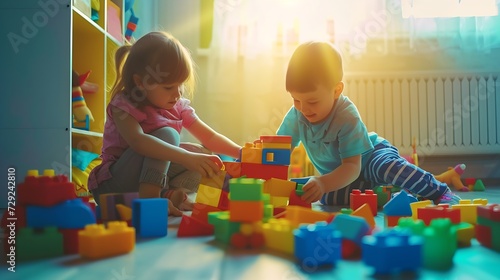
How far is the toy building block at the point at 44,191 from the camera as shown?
770 millimetres

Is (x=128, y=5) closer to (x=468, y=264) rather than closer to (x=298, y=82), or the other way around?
(x=298, y=82)

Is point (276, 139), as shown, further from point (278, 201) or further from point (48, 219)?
point (48, 219)

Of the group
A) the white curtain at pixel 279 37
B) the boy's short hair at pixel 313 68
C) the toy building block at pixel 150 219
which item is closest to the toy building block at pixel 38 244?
the toy building block at pixel 150 219

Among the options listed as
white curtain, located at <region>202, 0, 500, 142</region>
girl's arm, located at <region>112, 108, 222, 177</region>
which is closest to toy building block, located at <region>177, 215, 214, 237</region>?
girl's arm, located at <region>112, 108, 222, 177</region>

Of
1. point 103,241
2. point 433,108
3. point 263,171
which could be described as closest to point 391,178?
point 263,171

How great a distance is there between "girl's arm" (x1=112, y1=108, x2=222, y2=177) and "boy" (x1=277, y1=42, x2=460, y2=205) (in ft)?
0.81

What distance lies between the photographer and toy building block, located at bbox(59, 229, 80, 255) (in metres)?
0.77

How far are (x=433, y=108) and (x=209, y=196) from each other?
199cm

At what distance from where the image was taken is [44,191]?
0.77 meters

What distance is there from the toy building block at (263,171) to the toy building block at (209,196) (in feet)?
0.31

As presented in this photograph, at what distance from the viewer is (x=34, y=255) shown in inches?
29.4

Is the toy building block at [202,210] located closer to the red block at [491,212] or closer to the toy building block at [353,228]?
the toy building block at [353,228]

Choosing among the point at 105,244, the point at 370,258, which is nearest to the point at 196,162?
the point at 105,244

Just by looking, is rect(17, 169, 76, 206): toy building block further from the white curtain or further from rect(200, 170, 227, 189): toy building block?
the white curtain
